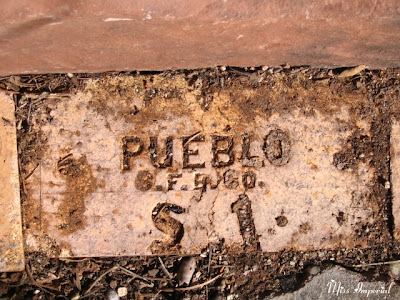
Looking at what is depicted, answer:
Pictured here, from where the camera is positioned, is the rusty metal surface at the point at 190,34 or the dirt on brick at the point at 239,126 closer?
the rusty metal surface at the point at 190,34

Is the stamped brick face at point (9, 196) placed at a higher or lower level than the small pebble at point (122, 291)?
higher

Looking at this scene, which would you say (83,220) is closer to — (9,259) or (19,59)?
(9,259)

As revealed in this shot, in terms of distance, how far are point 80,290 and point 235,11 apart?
1.69 meters

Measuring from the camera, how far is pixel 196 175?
2.20m

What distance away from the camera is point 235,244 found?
87.7 inches

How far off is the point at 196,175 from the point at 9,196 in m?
1.02

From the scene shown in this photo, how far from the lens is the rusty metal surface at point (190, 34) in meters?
1.70

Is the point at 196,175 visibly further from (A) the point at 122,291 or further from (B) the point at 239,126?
(A) the point at 122,291

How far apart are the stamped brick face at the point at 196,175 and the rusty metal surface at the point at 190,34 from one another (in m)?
0.23

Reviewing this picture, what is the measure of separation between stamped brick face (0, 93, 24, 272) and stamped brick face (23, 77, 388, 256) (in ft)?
0.28

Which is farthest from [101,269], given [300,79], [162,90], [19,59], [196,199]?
[300,79]

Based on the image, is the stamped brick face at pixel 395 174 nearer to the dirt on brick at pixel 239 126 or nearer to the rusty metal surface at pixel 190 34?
the dirt on brick at pixel 239 126

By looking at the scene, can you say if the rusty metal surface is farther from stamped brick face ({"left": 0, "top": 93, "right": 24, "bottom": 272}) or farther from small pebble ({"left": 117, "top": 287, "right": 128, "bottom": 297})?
small pebble ({"left": 117, "top": 287, "right": 128, "bottom": 297})

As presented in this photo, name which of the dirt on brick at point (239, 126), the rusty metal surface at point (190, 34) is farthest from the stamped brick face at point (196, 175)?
the rusty metal surface at point (190, 34)
